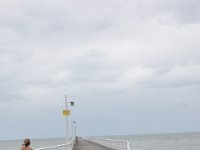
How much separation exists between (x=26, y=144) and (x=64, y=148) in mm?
15583

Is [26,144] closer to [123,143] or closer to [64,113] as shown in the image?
[123,143]

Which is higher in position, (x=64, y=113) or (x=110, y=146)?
(x=64, y=113)

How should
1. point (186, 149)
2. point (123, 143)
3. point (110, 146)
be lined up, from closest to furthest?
point (123, 143) → point (110, 146) → point (186, 149)

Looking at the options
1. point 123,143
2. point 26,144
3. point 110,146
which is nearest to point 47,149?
point 123,143

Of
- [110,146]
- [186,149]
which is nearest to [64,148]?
[110,146]

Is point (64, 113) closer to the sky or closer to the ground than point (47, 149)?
closer to the sky

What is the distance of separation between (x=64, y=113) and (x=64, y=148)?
3.54 m

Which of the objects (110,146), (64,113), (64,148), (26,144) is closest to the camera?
(26,144)

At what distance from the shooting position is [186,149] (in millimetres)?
90688

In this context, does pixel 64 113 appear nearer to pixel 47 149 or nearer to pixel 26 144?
pixel 47 149

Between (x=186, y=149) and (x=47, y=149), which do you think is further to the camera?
(x=186, y=149)

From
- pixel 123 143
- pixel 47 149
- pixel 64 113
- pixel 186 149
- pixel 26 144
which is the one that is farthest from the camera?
pixel 186 149

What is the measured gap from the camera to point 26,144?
15180mm

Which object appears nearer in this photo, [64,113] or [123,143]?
[123,143]
